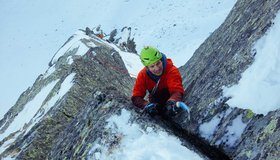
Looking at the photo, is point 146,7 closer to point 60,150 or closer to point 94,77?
point 94,77

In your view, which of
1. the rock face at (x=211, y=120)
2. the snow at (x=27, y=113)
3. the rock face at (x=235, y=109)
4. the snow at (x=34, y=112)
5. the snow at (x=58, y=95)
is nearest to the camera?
the rock face at (x=235, y=109)

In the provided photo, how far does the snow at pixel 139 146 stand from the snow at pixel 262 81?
1017 millimetres

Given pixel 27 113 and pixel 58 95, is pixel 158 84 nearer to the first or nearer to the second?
pixel 58 95

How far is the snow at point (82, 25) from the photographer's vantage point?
92.3ft

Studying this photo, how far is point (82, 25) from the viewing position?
38.0 m

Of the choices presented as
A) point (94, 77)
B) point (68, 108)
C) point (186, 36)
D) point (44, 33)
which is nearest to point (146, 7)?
point (186, 36)

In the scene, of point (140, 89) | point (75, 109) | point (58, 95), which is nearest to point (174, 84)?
point (140, 89)

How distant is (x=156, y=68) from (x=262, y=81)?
7.25 ft

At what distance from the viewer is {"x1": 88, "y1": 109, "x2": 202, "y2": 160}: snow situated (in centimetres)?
488

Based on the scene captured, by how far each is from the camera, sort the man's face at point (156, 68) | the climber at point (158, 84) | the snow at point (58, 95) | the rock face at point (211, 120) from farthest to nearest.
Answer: the snow at point (58, 95)
the man's face at point (156, 68)
the climber at point (158, 84)
the rock face at point (211, 120)

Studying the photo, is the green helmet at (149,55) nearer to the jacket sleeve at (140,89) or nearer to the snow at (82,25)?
the jacket sleeve at (140,89)

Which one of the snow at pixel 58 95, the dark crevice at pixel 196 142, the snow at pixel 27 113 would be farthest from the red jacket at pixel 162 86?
the snow at pixel 27 113

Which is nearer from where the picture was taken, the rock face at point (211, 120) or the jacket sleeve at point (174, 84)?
the rock face at point (211, 120)

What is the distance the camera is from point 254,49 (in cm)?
559
